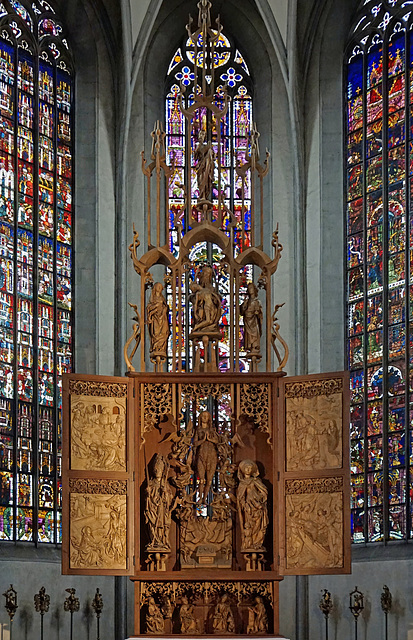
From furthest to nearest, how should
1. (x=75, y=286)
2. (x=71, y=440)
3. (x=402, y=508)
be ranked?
(x=75, y=286), (x=402, y=508), (x=71, y=440)

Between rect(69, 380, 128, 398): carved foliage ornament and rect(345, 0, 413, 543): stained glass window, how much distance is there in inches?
Answer: 226

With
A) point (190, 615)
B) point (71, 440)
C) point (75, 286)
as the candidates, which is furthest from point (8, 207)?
point (190, 615)

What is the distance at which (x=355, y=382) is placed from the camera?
21797mm

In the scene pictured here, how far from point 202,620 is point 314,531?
1.55 meters

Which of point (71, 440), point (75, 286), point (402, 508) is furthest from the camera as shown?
point (75, 286)

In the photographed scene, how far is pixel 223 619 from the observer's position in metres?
16.1

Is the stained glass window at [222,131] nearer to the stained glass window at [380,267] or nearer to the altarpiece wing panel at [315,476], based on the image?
the stained glass window at [380,267]

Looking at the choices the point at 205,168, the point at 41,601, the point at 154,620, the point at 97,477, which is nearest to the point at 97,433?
the point at 97,477

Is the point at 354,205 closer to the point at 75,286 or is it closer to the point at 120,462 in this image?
the point at 75,286

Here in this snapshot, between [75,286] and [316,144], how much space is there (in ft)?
14.2

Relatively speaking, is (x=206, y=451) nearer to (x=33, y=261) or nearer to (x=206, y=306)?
(x=206, y=306)

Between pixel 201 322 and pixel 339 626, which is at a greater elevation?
pixel 201 322

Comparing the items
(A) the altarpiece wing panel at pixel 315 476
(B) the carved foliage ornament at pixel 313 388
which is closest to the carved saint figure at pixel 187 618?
(A) the altarpiece wing panel at pixel 315 476

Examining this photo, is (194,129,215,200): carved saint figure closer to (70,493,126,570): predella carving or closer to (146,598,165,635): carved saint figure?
(70,493,126,570): predella carving
